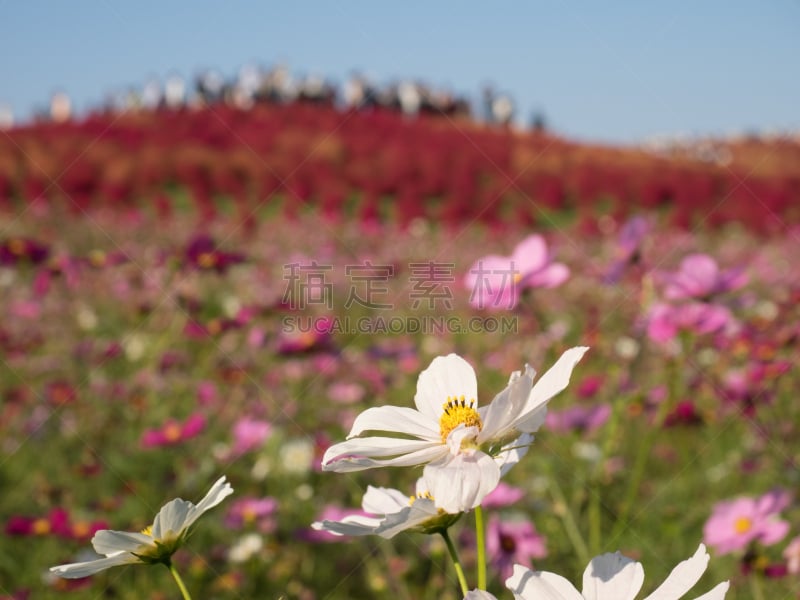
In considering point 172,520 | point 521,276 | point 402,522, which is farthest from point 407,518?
point 521,276

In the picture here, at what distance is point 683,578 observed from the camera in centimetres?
27

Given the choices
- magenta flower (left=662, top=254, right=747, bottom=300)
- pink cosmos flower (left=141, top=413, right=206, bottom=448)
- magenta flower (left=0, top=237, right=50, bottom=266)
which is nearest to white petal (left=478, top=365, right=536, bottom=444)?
magenta flower (left=662, top=254, right=747, bottom=300)

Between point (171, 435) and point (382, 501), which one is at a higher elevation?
point (382, 501)

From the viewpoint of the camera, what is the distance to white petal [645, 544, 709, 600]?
0.26 meters

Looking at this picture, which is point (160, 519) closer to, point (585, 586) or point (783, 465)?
point (585, 586)

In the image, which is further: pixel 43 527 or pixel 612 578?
pixel 43 527

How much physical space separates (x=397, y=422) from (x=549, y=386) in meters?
0.07

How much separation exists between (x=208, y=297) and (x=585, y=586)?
2.63 metres

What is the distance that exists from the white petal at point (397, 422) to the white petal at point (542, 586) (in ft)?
0.25

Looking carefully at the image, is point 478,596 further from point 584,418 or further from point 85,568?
point 584,418

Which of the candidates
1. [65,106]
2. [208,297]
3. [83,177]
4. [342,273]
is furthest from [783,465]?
[65,106]

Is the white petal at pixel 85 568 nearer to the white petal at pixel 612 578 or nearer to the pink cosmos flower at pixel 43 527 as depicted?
the white petal at pixel 612 578

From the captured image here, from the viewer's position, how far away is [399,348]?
1394 mm

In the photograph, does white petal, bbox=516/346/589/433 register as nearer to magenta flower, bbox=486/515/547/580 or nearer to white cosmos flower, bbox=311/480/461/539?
white cosmos flower, bbox=311/480/461/539
